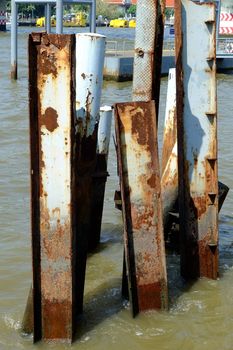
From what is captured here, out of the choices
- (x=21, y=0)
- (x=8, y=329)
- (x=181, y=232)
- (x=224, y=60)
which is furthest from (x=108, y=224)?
(x=224, y=60)

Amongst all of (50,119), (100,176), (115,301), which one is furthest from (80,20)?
(50,119)

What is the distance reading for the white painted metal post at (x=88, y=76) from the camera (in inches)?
212

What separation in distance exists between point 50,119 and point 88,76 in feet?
3.18

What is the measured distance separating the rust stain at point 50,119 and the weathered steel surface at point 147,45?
3.29 feet

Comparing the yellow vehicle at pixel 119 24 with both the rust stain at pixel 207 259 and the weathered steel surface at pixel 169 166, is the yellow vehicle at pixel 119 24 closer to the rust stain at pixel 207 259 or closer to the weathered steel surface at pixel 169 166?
the weathered steel surface at pixel 169 166

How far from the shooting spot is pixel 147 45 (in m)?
5.39

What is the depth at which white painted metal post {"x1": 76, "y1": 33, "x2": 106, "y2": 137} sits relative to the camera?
539 centimetres

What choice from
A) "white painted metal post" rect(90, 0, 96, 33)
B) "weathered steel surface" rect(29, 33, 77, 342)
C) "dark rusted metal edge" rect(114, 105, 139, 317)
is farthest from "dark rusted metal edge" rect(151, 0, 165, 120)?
"white painted metal post" rect(90, 0, 96, 33)

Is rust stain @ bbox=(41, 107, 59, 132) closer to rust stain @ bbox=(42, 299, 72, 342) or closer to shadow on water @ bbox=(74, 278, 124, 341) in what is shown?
rust stain @ bbox=(42, 299, 72, 342)

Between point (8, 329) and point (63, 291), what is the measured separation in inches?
32.1

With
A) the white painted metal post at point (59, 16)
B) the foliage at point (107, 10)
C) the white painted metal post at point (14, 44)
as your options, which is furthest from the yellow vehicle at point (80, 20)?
the white painted metal post at point (59, 16)

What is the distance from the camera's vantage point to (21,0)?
24.6m

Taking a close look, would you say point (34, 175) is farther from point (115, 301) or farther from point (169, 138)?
point (169, 138)

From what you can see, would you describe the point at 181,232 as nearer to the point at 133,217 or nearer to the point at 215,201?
the point at 215,201
